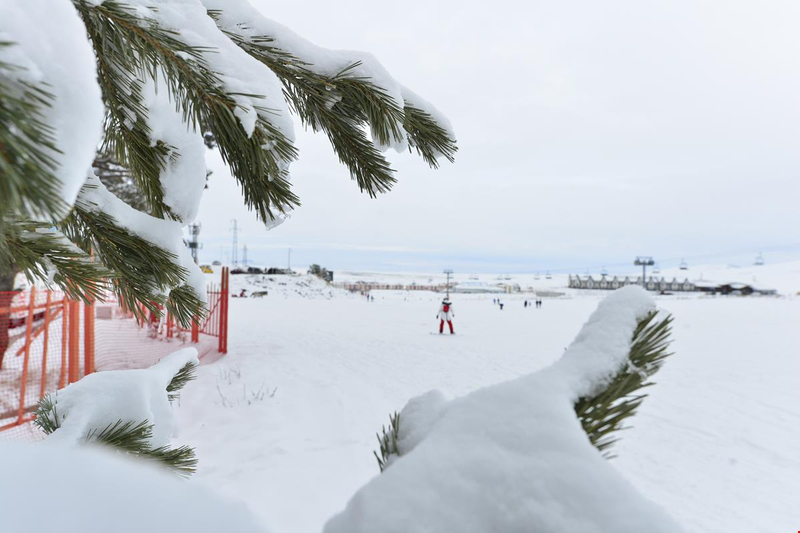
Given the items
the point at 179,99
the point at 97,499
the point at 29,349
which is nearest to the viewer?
the point at 97,499

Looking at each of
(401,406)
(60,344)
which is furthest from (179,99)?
(60,344)

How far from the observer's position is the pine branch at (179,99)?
841 mm

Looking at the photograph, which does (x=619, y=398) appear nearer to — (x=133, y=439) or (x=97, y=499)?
(x=97, y=499)

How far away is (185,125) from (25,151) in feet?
2.50

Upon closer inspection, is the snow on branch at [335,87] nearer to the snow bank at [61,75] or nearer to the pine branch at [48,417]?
the snow bank at [61,75]

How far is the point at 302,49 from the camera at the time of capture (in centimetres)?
115

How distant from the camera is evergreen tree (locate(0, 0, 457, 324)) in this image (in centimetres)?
86

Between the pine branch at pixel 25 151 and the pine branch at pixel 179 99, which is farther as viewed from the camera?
the pine branch at pixel 179 99

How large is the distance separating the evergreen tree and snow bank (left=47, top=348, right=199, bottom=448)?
0.71ft

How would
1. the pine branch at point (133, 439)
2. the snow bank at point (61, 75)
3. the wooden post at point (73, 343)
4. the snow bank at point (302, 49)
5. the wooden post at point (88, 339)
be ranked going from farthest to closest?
the wooden post at point (88, 339), the wooden post at point (73, 343), the snow bank at point (302, 49), the pine branch at point (133, 439), the snow bank at point (61, 75)

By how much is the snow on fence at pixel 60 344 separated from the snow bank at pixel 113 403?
1.13 metres

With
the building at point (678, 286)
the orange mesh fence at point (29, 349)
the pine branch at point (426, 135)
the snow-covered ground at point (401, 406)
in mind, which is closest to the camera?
the pine branch at point (426, 135)

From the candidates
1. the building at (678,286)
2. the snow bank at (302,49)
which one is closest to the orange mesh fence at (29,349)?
the snow bank at (302,49)

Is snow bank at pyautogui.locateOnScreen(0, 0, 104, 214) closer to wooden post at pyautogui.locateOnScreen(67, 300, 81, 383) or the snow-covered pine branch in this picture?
the snow-covered pine branch
